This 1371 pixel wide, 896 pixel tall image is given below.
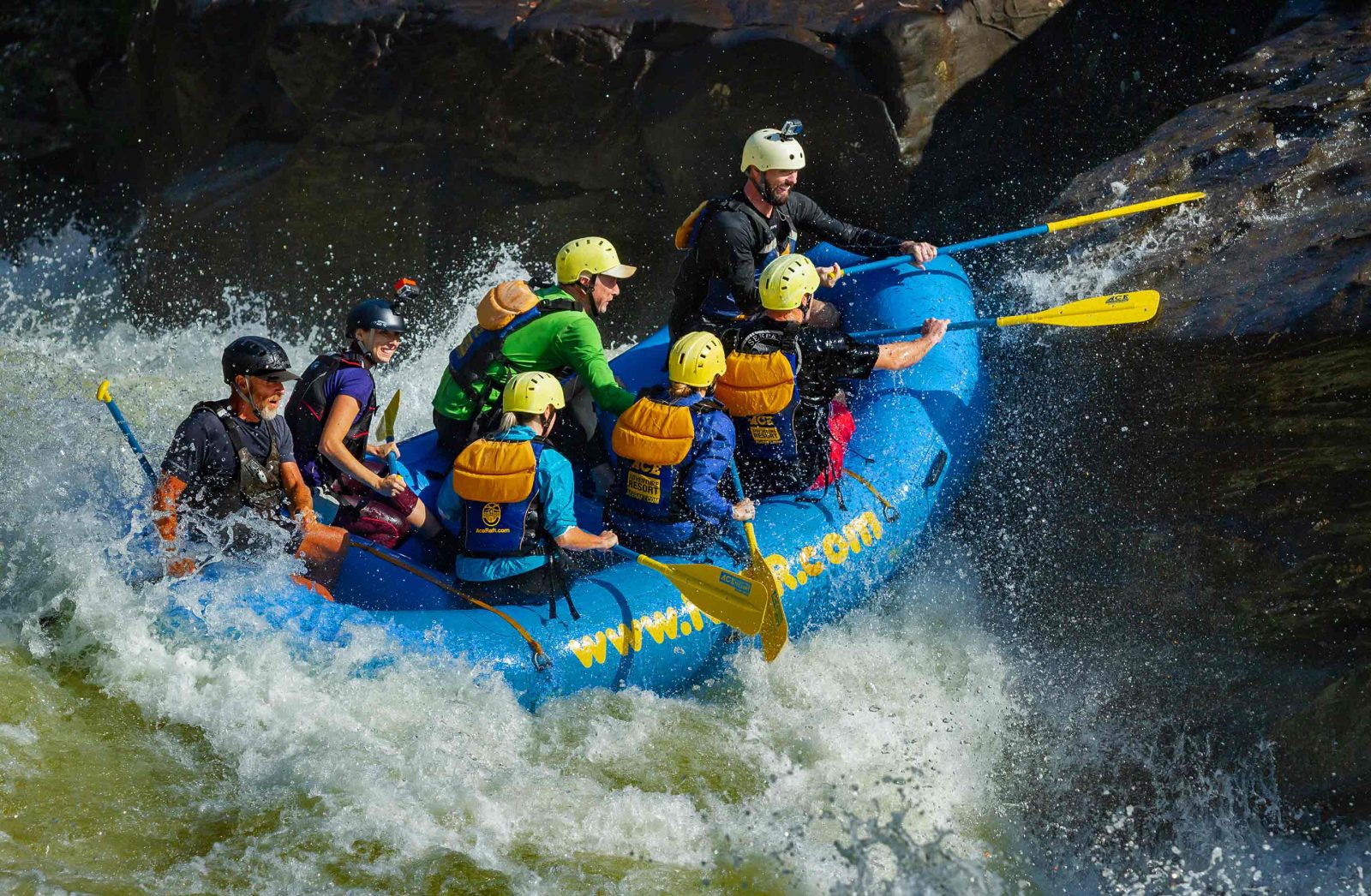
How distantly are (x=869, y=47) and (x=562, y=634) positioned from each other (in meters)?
4.99

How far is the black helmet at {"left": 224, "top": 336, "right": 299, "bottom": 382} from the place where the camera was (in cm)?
507

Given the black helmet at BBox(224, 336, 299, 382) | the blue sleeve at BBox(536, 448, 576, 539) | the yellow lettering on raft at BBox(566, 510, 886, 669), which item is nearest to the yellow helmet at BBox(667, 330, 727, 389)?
the blue sleeve at BBox(536, 448, 576, 539)

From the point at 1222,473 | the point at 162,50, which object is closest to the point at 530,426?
the point at 1222,473

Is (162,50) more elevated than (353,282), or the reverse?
(162,50)

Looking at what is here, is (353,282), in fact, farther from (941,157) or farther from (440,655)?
(440,655)

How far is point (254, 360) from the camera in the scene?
5.08 meters

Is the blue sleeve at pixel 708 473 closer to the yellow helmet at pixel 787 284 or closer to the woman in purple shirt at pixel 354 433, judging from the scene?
the yellow helmet at pixel 787 284

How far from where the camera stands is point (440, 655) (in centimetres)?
500

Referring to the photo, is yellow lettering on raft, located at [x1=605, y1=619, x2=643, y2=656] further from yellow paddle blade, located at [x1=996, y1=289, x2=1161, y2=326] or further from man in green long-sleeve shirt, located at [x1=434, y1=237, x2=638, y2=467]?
yellow paddle blade, located at [x1=996, y1=289, x2=1161, y2=326]

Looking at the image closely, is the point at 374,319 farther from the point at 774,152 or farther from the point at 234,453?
the point at 774,152

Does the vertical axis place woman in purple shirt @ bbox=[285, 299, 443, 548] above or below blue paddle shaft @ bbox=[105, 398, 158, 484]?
below

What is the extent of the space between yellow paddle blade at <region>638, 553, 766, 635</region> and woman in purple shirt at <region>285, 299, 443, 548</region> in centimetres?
113

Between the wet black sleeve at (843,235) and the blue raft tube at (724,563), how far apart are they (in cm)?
15

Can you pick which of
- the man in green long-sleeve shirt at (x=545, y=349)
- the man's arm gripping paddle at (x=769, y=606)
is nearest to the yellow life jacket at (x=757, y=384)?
the man in green long-sleeve shirt at (x=545, y=349)
